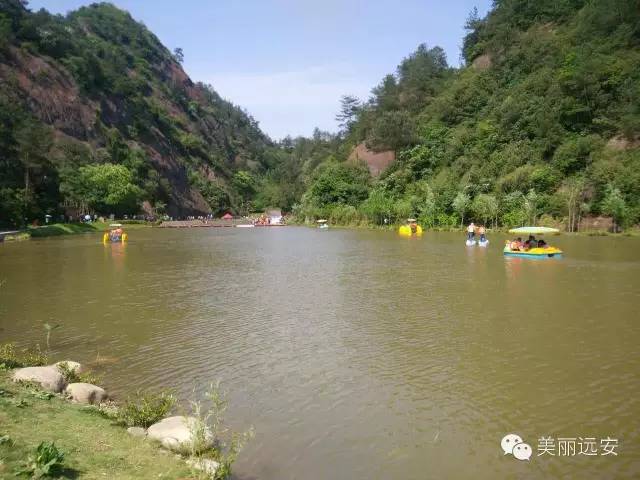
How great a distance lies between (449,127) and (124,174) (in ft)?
185

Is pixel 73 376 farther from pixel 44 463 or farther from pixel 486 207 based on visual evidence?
pixel 486 207

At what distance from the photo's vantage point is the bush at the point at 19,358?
921 centimetres

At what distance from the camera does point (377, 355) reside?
1140cm

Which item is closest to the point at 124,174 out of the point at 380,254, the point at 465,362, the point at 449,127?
the point at 449,127

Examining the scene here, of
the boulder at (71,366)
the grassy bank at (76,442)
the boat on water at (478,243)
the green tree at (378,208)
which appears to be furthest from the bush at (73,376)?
the green tree at (378,208)

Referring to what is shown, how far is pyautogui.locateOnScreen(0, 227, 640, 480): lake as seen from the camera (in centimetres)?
707

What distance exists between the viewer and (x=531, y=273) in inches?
949

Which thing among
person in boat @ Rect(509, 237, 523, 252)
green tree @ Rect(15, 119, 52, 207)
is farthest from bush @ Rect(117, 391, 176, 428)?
green tree @ Rect(15, 119, 52, 207)

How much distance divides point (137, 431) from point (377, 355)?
19.3ft

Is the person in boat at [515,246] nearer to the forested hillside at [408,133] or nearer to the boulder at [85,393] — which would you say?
the forested hillside at [408,133]

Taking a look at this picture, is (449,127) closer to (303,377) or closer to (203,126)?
(303,377)

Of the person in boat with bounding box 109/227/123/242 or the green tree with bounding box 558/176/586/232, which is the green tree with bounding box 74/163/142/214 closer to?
the person in boat with bounding box 109/227/123/242

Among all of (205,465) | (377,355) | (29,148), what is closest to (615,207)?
(377,355)

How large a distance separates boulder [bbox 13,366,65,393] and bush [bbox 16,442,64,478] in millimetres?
3257
